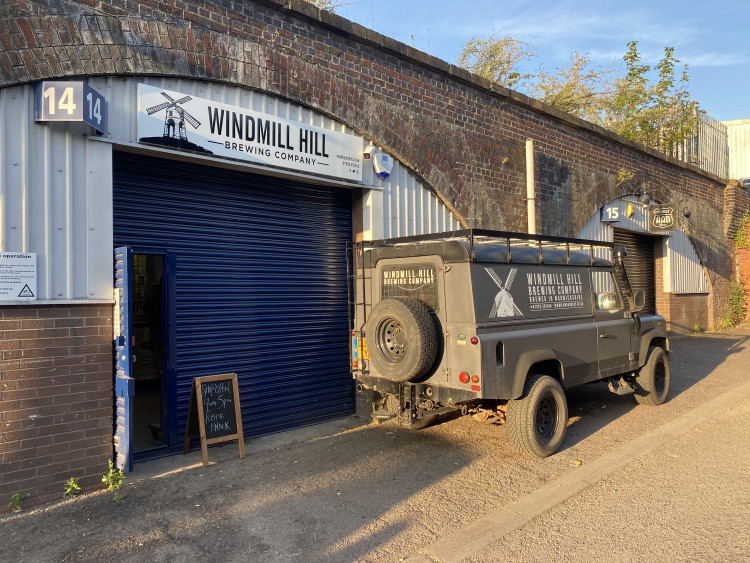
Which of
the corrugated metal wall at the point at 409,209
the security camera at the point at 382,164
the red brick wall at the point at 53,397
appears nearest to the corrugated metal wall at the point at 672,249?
the corrugated metal wall at the point at 409,209

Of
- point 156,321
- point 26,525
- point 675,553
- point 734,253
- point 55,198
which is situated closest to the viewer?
point 675,553

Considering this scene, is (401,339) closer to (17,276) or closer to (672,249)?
(17,276)

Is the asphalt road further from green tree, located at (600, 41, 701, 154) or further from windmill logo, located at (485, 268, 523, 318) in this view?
green tree, located at (600, 41, 701, 154)

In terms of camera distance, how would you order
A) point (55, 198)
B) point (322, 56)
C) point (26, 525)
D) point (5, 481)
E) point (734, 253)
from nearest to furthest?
point (26, 525) → point (5, 481) → point (55, 198) → point (322, 56) → point (734, 253)

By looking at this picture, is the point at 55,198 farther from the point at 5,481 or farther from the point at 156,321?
the point at 156,321

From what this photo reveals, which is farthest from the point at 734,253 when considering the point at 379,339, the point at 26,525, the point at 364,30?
the point at 26,525

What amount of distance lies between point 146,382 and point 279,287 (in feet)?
10.2

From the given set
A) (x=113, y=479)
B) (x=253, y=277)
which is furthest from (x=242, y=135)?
(x=113, y=479)

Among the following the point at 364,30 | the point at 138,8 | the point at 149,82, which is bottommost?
the point at 149,82

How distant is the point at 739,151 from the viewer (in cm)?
2072

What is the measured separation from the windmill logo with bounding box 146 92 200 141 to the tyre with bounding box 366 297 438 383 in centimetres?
Result: 284

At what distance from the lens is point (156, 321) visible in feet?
27.2

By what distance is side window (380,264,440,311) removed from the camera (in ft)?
18.7

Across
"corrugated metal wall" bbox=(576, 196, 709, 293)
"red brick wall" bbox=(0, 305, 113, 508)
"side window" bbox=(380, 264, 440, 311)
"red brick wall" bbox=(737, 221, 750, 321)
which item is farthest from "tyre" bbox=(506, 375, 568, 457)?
"red brick wall" bbox=(737, 221, 750, 321)
